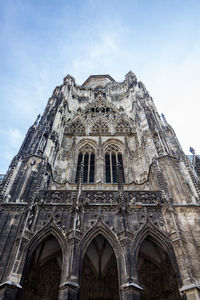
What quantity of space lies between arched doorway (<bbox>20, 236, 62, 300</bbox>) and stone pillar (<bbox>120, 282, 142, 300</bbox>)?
3605mm

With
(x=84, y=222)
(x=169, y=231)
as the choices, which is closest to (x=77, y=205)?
(x=84, y=222)

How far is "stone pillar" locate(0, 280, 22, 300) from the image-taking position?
252 inches

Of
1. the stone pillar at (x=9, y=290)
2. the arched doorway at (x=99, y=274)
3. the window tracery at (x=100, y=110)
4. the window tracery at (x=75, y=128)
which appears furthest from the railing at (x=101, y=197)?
the window tracery at (x=100, y=110)

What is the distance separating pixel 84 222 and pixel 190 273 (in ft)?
13.3

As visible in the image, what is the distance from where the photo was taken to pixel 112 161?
1523 centimetres

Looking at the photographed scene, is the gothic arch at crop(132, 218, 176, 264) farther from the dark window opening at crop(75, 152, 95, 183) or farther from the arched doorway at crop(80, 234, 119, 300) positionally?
the dark window opening at crop(75, 152, 95, 183)

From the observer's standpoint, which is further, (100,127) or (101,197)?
(100,127)

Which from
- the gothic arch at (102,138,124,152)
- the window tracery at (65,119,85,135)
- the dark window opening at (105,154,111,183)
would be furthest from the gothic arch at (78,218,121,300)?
the window tracery at (65,119,85,135)

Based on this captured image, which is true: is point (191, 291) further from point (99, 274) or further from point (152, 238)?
point (99, 274)

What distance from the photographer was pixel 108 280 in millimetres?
9844

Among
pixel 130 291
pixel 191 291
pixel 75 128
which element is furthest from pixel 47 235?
pixel 75 128

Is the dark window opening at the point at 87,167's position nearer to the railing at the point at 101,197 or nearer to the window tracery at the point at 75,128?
the window tracery at the point at 75,128

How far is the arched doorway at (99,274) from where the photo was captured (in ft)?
30.7

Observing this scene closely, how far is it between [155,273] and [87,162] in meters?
7.85
